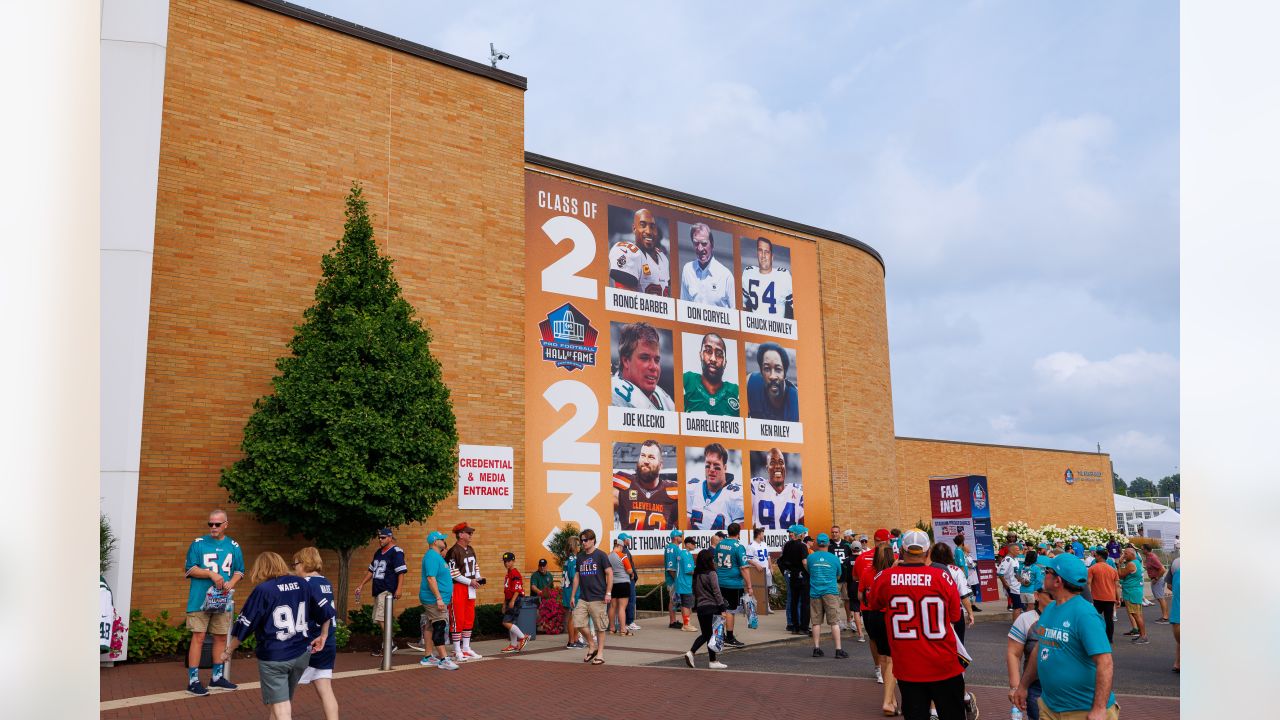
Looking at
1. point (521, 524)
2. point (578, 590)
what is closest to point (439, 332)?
point (521, 524)

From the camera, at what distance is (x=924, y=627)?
20.8 feet

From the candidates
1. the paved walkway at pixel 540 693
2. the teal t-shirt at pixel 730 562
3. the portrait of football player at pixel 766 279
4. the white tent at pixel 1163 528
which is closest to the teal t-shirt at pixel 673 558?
the teal t-shirt at pixel 730 562

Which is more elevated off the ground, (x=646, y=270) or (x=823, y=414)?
(x=646, y=270)

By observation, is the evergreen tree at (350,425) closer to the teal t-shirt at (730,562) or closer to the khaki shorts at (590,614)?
the khaki shorts at (590,614)

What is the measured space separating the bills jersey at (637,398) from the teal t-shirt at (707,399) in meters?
0.66

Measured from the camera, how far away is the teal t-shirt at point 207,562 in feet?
36.5

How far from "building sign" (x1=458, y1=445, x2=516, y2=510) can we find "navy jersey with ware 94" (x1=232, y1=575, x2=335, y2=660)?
38.1 ft

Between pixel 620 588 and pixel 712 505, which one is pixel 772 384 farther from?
pixel 620 588

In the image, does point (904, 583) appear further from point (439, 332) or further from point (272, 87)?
point (272, 87)

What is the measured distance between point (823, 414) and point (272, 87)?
17.7 m

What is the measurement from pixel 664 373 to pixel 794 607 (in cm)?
820

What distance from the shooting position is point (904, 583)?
6.50 meters

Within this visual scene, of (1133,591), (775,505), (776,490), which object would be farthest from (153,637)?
(1133,591)
